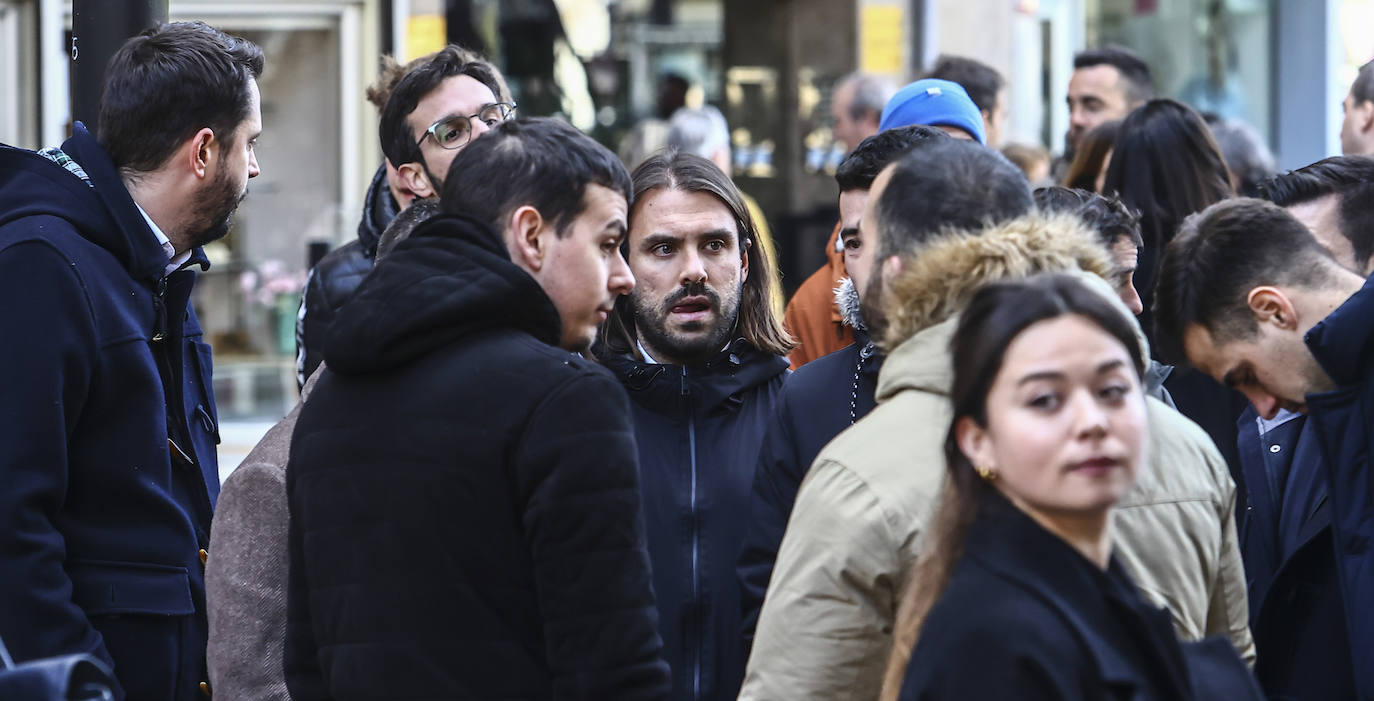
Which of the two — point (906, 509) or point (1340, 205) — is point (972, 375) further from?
point (1340, 205)

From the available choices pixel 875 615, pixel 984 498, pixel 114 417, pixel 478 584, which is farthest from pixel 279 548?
pixel 984 498

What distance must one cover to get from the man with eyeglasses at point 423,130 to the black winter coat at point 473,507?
189 centimetres

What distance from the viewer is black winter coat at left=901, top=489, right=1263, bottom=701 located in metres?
1.94

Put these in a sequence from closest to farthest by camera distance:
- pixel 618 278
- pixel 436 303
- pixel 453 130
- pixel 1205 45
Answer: pixel 436 303 → pixel 618 278 → pixel 453 130 → pixel 1205 45

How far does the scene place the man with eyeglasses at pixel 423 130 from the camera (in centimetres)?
436

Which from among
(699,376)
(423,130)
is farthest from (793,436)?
(423,130)

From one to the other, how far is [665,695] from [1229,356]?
60.5 inches

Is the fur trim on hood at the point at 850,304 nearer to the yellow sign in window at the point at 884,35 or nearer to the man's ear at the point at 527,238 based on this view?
the man's ear at the point at 527,238

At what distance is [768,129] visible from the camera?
39.7ft

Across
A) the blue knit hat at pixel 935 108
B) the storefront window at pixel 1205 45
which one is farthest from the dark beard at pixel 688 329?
the storefront window at pixel 1205 45

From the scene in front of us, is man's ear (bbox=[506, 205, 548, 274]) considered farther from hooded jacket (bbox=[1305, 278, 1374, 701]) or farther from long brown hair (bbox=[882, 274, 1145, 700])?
hooded jacket (bbox=[1305, 278, 1374, 701])

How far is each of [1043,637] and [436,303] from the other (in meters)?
1.04

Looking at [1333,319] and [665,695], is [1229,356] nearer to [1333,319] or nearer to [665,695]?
[1333,319]

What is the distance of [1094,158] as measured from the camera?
5.79 m
